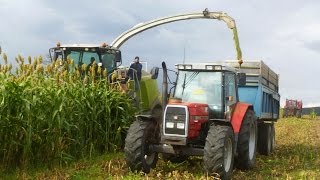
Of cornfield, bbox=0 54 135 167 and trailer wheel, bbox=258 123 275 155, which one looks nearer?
cornfield, bbox=0 54 135 167

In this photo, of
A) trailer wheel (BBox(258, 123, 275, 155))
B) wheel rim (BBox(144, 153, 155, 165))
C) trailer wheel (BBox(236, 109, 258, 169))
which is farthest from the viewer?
trailer wheel (BBox(258, 123, 275, 155))

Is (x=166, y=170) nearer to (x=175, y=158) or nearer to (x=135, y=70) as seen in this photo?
(x=175, y=158)

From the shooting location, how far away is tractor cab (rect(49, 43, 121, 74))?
1190 centimetres

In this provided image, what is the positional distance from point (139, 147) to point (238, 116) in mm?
1902

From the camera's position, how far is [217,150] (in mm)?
7117

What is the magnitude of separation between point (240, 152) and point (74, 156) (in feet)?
9.73

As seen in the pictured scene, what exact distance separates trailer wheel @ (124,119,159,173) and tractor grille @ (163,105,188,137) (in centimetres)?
38

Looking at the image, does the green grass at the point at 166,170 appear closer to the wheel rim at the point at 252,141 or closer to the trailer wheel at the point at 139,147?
the trailer wheel at the point at 139,147

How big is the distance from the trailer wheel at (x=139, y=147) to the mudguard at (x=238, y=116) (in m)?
1.42

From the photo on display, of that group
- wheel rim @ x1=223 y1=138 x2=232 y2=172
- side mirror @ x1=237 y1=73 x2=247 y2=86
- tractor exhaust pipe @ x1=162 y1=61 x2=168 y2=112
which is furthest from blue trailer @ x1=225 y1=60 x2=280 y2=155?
wheel rim @ x1=223 y1=138 x2=232 y2=172

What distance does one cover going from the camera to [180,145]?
7.60 metres

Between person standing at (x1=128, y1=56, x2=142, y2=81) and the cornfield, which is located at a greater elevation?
person standing at (x1=128, y1=56, x2=142, y2=81)

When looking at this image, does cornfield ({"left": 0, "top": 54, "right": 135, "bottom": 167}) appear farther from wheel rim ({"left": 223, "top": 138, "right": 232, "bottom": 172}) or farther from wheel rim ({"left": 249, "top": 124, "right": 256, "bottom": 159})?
wheel rim ({"left": 223, "top": 138, "right": 232, "bottom": 172})

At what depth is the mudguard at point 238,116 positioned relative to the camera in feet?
26.8
